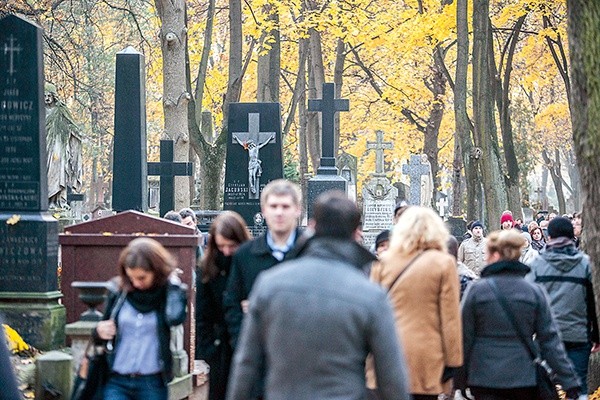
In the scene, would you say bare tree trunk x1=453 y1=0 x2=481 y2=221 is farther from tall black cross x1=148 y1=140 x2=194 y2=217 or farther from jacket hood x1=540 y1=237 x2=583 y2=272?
jacket hood x1=540 y1=237 x2=583 y2=272

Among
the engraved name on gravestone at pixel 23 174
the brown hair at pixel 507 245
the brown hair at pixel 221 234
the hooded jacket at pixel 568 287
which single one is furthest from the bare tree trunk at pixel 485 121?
the brown hair at pixel 221 234

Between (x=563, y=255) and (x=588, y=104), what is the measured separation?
146 centimetres

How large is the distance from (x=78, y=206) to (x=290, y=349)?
36.0 meters

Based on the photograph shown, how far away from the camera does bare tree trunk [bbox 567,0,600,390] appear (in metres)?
10.4

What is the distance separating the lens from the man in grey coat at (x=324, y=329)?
4.98m

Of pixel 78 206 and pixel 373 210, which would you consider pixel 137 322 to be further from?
pixel 78 206

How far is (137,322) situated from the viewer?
7.22m

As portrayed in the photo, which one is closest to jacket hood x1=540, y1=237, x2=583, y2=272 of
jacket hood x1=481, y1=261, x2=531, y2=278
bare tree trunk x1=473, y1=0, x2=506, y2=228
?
jacket hood x1=481, y1=261, x2=531, y2=278

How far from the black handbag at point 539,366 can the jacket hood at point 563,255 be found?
175 cm

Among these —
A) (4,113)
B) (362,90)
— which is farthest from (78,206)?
(4,113)

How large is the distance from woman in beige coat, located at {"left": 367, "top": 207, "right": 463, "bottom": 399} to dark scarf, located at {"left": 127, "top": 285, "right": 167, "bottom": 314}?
1301mm

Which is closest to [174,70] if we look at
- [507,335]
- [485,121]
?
[485,121]

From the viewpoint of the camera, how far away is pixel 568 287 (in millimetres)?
9633

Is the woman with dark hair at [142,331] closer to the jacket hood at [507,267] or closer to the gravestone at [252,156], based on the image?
the jacket hood at [507,267]
